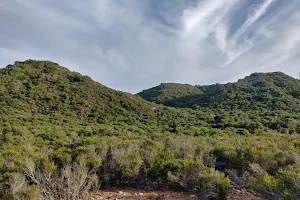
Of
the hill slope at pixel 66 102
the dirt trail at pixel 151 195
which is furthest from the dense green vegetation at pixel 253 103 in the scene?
the dirt trail at pixel 151 195

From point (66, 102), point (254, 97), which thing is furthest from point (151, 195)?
point (254, 97)

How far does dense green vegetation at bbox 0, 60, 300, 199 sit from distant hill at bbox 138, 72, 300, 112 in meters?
0.38

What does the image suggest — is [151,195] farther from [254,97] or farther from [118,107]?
[254,97]

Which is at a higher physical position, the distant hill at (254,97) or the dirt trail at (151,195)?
the distant hill at (254,97)

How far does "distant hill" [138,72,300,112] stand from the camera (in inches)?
1644

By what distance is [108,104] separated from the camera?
38.8 metres

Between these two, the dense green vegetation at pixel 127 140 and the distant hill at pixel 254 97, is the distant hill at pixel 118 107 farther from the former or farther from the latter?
the dense green vegetation at pixel 127 140

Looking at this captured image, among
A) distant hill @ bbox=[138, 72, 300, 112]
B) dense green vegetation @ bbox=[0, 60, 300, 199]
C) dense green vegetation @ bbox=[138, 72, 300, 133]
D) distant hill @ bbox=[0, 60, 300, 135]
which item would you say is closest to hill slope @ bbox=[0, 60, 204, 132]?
distant hill @ bbox=[0, 60, 300, 135]

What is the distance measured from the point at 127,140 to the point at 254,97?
41222mm

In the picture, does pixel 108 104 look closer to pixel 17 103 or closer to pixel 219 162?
pixel 17 103

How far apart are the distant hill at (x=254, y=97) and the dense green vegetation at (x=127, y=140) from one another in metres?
0.38

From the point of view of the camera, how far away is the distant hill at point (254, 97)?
41750 mm

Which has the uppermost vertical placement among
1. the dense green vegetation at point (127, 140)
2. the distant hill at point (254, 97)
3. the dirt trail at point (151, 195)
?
the distant hill at point (254, 97)

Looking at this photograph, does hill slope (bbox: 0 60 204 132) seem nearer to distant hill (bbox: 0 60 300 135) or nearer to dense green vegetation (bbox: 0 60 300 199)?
distant hill (bbox: 0 60 300 135)
